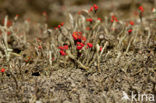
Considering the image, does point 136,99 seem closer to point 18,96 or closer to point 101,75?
point 101,75

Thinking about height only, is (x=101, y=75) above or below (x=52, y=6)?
below

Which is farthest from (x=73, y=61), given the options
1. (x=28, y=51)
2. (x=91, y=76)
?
(x=28, y=51)

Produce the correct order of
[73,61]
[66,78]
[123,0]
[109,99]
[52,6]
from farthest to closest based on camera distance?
[52,6]
[123,0]
[73,61]
[66,78]
[109,99]

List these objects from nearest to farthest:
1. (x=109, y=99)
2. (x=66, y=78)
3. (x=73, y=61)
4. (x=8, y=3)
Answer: (x=109, y=99)
(x=66, y=78)
(x=73, y=61)
(x=8, y=3)

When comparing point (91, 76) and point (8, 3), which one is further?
point (8, 3)

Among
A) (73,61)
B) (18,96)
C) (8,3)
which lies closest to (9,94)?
(18,96)

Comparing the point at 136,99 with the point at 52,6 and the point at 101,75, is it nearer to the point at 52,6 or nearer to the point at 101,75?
the point at 101,75

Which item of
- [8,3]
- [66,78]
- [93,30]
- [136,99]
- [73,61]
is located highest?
[8,3]

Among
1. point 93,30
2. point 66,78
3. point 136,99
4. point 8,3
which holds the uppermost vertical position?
point 8,3

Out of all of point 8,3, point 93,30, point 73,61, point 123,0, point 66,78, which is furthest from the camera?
point 123,0
